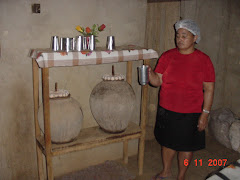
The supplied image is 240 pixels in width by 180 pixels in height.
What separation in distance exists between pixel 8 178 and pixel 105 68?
130 cm

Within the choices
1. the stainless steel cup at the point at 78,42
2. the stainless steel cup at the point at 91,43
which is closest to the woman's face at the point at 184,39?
the stainless steel cup at the point at 91,43

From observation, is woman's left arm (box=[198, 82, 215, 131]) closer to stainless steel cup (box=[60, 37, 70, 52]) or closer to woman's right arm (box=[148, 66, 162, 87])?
woman's right arm (box=[148, 66, 162, 87])

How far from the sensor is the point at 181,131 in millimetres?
2309

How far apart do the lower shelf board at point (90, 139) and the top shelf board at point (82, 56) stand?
64 centimetres

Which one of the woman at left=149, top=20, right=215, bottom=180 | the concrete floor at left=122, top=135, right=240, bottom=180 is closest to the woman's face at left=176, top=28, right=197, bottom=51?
the woman at left=149, top=20, right=215, bottom=180

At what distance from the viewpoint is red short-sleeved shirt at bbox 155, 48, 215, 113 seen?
86.8 inches

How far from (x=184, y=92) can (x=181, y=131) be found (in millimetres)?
337

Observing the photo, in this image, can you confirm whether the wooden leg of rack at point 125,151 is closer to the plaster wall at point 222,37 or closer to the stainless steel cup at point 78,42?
the stainless steel cup at point 78,42

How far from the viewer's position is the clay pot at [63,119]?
6.74 ft

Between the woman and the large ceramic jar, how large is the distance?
704 millimetres
